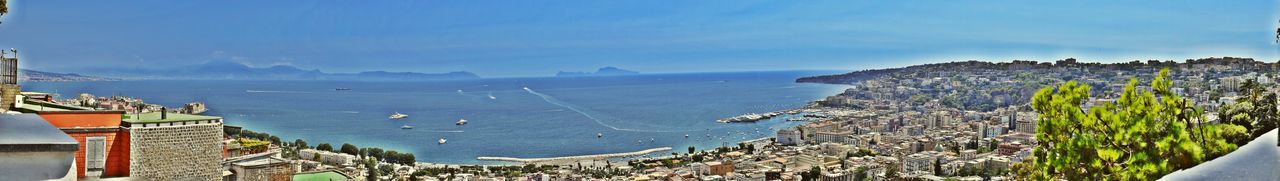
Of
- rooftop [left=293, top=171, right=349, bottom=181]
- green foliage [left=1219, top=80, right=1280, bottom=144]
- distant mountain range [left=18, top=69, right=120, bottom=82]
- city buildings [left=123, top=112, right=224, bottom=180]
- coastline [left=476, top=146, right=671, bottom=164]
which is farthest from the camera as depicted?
distant mountain range [left=18, top=69, right=120, bottom=82]

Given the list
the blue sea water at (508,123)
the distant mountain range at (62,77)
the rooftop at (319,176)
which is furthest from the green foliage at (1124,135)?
the distant mountain range at (62,77)

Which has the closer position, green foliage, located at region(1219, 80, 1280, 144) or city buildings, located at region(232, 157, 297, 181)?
green foliage, located at region(1219, 80, 1280, 144)

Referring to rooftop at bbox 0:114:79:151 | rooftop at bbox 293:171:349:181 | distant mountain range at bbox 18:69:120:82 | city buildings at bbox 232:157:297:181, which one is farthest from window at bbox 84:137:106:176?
distant mountain range at bbox 18:69:120:82

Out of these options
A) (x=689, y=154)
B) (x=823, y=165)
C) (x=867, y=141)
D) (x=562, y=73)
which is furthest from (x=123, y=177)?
(x=562, y=73)

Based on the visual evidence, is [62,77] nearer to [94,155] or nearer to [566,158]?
[566,158]

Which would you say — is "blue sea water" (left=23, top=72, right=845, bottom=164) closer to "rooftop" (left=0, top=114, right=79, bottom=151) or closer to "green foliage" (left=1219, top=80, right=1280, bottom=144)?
"rooftop" (left=0, top=114, right=79, bottom=151)

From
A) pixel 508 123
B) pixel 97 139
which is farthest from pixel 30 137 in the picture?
pixel 508 123

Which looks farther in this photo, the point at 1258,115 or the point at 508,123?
the point at 508,123
